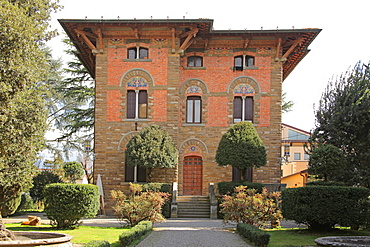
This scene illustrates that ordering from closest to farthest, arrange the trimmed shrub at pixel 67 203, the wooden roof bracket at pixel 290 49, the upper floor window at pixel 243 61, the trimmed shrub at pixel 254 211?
the trimmed shrub at pixel 67 203 → the trimmed shrub at pixel 254 211 → the wooden roof bracket at pixel 290 49 → the upper floor window at pixel 243 61

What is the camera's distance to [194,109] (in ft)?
89.4

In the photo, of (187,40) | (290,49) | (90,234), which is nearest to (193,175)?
(187,40)

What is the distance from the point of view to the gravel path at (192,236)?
44.0 ft

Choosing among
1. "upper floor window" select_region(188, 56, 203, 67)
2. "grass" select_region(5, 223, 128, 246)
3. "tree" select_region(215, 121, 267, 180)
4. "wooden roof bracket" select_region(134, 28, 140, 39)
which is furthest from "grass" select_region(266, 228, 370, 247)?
"wooden roof bracket" select_region(134, 28, 140, 39)

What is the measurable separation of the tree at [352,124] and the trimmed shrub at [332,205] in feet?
19.1

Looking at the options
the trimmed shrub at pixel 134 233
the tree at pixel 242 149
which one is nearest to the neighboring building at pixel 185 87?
the tree at pixel 242 149

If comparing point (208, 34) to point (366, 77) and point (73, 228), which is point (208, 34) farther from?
point (73, 228)

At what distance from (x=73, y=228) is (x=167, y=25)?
12674mm

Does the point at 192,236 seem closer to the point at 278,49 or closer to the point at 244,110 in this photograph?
the point at 244,110

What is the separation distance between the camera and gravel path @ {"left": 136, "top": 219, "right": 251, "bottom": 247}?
13.4 metres

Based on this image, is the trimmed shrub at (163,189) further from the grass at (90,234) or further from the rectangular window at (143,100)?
the grass at (90,234)

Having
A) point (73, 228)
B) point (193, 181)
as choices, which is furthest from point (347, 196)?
point (193, 181)

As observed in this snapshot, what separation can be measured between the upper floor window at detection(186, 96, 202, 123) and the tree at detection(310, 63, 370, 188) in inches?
267

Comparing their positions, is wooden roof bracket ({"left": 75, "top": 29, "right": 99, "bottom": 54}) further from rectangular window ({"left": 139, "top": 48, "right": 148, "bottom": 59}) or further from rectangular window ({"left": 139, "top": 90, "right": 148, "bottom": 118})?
rectangular window ({"left": 139, "top": 90, "right": 148, "bottom": 118})
